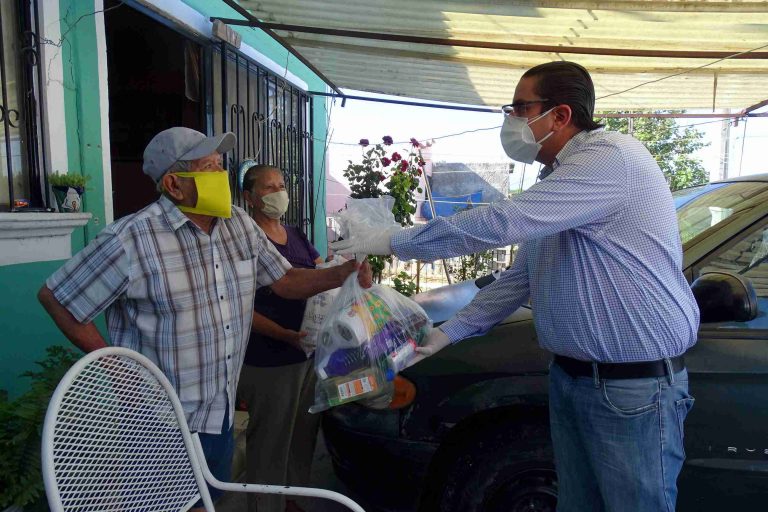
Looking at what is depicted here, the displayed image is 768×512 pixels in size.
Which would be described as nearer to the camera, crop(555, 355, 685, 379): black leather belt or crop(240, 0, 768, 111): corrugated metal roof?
crop(555, 355, 685, 379): black leather belt

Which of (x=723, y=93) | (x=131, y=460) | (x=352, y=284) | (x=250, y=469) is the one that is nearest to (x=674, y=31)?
(x=723, y=93)

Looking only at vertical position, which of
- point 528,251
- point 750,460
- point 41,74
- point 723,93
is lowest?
point 750,460

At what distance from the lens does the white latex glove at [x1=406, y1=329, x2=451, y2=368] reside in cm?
195

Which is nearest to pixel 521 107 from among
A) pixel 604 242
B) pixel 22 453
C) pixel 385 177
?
pixel 604 242

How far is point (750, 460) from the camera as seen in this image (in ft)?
6.93

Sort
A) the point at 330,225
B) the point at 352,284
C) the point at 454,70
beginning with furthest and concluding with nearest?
the point at 330,225 → the point at 454,70 → the point at 352,284

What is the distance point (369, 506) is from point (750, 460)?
1.53m

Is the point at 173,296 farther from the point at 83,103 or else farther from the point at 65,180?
the point at 83,103

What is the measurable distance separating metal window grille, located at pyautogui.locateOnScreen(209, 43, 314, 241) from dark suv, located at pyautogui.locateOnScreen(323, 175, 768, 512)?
2953 mm

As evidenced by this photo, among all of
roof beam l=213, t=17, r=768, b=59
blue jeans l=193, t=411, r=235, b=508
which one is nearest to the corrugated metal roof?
roof beam l=213, t=17, r=768, b=59

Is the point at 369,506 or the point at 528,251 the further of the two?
the point at 369,506

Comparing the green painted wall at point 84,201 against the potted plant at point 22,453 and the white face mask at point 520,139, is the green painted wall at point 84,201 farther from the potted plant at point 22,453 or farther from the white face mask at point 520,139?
the white face mask at point 520,139

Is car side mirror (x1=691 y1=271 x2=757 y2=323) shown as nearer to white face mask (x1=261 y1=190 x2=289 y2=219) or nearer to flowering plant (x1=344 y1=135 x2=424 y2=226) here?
white face mask (x1=261 y1=190 x2=289 y2=219)

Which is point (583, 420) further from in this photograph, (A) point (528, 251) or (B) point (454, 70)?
(B) point (454, 70)
